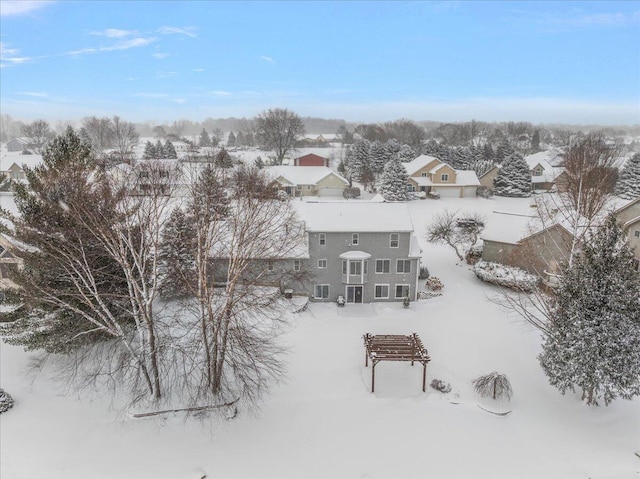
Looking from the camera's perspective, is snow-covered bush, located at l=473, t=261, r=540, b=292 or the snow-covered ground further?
snow-covered bush, located at l=473, t=261, r=540, b=292

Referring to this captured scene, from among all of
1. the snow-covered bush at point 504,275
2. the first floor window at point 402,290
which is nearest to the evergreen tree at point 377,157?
the snow-covered bush at point 504,275

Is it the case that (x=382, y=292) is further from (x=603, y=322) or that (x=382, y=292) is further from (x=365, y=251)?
(x=603, y=322)

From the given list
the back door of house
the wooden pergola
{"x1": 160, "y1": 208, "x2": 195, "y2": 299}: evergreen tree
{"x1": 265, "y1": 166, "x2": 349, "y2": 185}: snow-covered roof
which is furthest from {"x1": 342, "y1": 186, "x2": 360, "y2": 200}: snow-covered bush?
the wooden pergola

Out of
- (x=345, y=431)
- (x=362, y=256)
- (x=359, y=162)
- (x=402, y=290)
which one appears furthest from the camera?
(x=359, y=162)

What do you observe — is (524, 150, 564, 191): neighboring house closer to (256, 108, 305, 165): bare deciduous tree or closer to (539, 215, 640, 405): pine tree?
(256, 108, 305, 165): bare deciduous tree

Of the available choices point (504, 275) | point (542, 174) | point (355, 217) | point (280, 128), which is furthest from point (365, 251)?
point (280, 128)

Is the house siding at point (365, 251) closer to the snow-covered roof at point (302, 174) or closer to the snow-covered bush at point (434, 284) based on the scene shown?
the snow-covered bush at point (434, 284)
